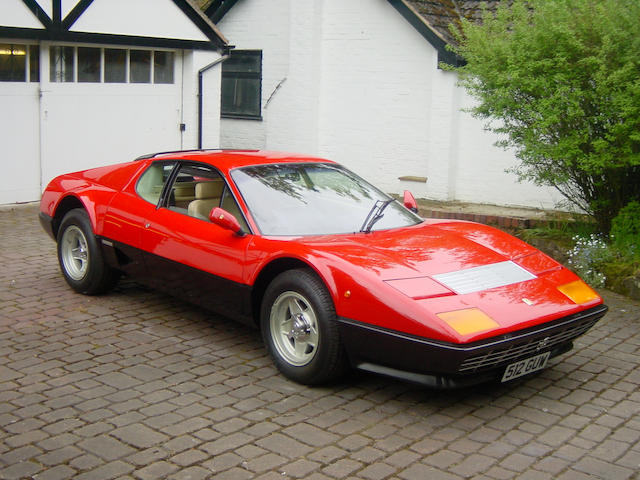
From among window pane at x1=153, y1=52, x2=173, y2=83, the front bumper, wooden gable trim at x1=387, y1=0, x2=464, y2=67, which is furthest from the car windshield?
window pane at x1=153, y1=52, x2=173, y2=83

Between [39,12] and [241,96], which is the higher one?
[39,12]

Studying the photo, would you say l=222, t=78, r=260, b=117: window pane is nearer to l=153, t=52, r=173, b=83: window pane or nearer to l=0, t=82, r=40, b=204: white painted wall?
l=153, t=52, r=173, b=83: window pane

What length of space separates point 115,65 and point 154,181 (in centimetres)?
673

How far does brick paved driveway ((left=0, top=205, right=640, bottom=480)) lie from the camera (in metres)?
4.18

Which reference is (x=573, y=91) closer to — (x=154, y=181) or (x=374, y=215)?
(x=374, y=215)

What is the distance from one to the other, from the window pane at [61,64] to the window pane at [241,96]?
5.21 meters

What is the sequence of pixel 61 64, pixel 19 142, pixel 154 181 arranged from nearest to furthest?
pixel 154 181, pixel 19 142, pixel 61 64

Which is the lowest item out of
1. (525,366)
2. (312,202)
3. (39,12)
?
(525,366)

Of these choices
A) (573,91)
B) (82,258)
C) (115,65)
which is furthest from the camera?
(115,65)

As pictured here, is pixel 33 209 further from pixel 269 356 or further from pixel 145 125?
pixel 269 356

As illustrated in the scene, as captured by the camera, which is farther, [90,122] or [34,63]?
[90,122]

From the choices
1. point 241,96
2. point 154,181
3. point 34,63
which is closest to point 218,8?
point 241,96

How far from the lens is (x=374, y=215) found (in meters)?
6.11

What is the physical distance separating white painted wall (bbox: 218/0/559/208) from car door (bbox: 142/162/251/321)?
6.97 meters
